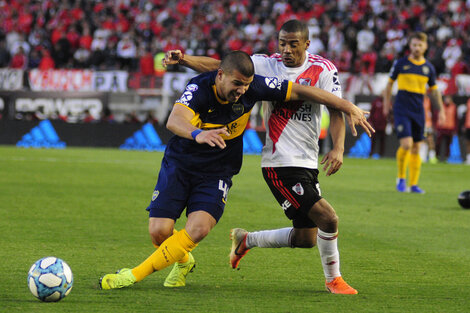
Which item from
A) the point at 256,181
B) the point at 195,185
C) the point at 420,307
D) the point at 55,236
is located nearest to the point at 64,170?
the point at 256,181

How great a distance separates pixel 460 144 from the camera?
73.6 ft

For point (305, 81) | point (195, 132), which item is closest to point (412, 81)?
point (305, 81)

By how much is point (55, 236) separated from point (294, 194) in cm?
311

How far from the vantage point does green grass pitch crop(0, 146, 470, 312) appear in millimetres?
5117

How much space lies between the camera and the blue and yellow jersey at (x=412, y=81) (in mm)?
12555

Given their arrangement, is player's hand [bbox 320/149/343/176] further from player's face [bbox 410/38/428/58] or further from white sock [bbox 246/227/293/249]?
player's face [bbox 410/38/428/58]

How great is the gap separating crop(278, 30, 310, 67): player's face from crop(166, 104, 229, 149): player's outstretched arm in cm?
93

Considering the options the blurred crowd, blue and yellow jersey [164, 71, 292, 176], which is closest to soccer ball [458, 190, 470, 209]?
blue and yellow jersey [164, 71, 292, 176]

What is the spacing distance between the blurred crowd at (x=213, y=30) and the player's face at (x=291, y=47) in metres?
19.2

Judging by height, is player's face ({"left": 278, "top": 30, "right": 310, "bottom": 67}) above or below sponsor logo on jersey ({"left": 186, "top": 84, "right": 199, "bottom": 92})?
above

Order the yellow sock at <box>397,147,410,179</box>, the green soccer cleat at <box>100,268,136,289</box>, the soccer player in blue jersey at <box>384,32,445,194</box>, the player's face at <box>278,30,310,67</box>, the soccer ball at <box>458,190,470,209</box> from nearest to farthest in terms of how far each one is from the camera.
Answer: the green soccer cleat at <box>100,268,136,289</box> < the player's face at <box>278,30,310,67</box> < the soccer ball at <box>458,190,470,209</box> < the soccer player in blue jersey at <box>384,32,445,194</box> < the yellow sock at <box>397,147,410,179</box>

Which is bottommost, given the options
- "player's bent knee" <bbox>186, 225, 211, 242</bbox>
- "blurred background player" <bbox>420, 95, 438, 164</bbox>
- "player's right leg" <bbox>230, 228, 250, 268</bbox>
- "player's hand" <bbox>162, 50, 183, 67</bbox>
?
"blurred background player" <bbox>420, 95, 438, 164</bbox>

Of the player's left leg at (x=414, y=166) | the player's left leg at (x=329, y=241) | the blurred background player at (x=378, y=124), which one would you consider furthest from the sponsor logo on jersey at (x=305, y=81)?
the blurred background player at (x=378, y=124)

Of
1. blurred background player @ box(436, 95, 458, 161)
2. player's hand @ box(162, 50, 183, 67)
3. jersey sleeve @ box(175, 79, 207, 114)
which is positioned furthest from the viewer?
blurred background player @ box(436, 95, 458, 161)
